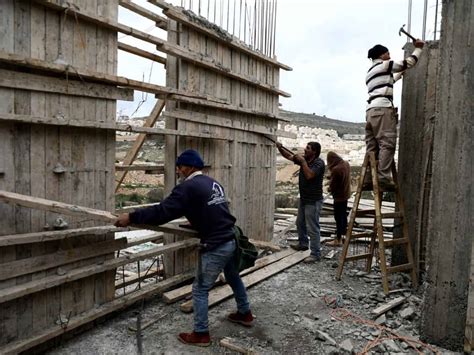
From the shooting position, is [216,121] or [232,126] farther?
[232,126]

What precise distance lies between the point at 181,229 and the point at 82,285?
128 cm

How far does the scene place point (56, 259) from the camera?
377 cm

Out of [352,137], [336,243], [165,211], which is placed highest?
[352,137]

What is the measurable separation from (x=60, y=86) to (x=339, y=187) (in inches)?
237

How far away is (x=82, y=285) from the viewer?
4.16 meters

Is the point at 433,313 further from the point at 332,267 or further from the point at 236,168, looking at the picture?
the point at 236,168

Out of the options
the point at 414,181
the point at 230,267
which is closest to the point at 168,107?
the point at 230,267

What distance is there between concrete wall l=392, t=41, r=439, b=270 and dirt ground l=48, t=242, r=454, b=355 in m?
0.88

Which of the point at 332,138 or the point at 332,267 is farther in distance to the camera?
the point at 332,138

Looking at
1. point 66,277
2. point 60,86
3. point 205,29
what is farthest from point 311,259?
point 60,86

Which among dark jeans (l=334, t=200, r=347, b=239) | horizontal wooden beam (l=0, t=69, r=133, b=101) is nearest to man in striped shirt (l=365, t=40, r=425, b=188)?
dark jeans (l=334, t=200, r=347, b=239)

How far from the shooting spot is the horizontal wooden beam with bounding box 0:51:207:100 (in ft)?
10.8

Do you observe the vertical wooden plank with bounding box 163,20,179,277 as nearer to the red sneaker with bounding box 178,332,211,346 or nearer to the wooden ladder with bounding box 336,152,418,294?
the red sneaker with bounding box 178,332,211,346

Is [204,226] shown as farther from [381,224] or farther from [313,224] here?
[313,224]
